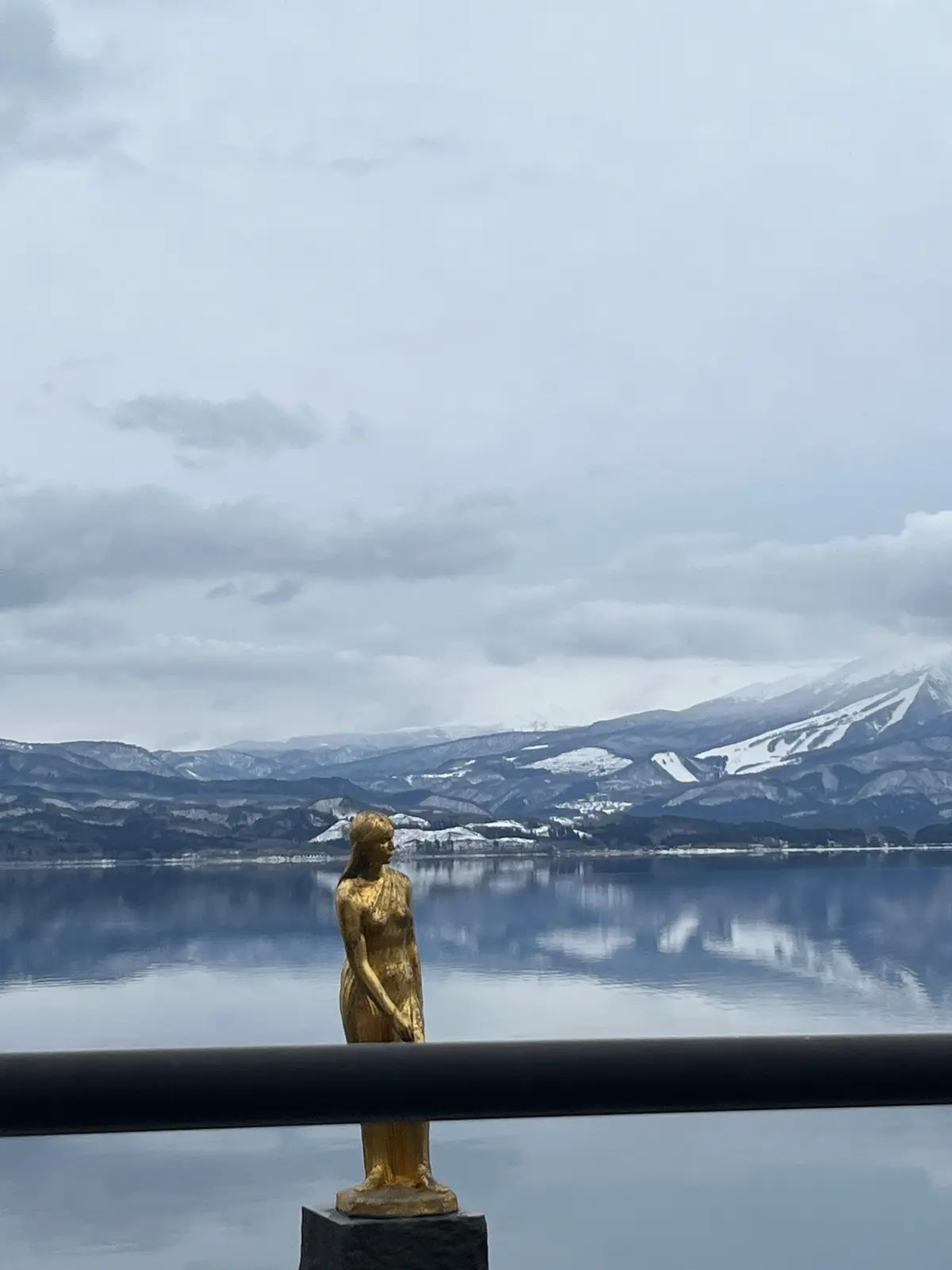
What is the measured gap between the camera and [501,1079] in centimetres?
179

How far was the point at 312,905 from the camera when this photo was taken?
120m

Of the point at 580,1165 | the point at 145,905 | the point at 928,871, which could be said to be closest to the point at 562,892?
the point at 145,905

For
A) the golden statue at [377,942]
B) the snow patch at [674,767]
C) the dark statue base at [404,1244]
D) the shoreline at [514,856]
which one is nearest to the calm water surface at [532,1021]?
the dark statue base at [404,1244]

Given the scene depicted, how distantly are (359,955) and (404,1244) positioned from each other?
17.6 feet

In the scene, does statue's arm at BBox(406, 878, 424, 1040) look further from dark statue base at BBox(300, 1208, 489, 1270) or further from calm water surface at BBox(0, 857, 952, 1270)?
dark statue base at BBox(300, 1208, 489, 1270)

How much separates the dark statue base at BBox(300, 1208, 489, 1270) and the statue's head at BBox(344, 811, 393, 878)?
16.1 ft

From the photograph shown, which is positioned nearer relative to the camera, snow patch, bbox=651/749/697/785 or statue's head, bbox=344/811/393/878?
statue's head, bbox=344/811/393/878

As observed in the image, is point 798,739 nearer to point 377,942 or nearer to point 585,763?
point 585,763

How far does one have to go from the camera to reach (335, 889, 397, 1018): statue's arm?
869 centimetres

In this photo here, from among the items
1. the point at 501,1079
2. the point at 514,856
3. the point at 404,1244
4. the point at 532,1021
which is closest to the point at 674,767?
the point at 514,856

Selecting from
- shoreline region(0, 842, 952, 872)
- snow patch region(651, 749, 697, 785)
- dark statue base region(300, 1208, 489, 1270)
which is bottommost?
shoreline region(0, 842, 952, 872)

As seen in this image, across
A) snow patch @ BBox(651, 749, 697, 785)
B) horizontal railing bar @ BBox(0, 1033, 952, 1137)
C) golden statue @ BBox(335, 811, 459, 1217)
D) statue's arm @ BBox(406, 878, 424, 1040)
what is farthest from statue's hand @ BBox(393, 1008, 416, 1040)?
snow patch @ BBox(651, 749, 697, 785)

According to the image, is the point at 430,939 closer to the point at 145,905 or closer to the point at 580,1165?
the point at 145,905

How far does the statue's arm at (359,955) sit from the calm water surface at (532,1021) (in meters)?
1.44
